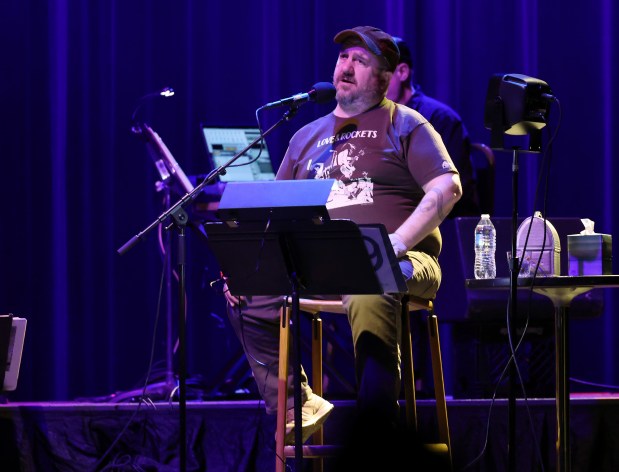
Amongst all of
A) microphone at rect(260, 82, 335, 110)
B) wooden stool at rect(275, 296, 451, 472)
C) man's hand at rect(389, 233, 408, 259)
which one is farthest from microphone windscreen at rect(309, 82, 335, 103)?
wooden stool at rect(275, 296, 451, 472)

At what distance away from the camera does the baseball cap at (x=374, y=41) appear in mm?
3242

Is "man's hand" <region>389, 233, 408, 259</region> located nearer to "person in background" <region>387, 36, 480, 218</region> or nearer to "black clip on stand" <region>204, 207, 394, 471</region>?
"black clip on stand" <region>204, 207, 394, 471</region>

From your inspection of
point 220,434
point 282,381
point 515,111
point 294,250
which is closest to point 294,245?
point 294,250

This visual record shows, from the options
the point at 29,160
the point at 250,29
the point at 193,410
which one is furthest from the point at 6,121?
the point at 193,410

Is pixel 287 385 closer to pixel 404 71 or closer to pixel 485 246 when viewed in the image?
pixel 485 246

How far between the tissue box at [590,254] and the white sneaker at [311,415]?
929 millimetres

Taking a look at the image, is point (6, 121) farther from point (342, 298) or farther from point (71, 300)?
point (342, 298)

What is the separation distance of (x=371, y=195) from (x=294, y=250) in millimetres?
720

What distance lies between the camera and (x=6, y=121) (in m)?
5.09

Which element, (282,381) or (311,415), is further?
(311,415)

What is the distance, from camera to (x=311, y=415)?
2.99m

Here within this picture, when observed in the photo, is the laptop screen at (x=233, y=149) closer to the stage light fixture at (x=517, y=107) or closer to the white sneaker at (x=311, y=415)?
the white sneaker at (x=311, y=415)

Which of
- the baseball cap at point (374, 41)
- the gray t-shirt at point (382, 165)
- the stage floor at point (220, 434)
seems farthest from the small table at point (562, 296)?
the baseball cap at point (374, 41)

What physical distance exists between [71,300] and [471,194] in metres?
2.25
